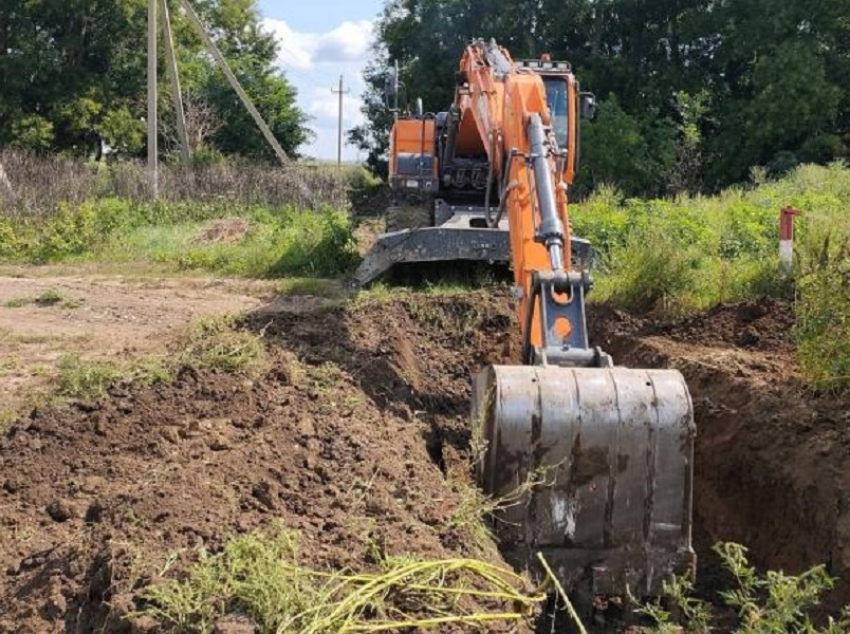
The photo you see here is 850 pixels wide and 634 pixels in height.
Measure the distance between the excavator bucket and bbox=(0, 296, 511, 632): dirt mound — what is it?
407 millimetres

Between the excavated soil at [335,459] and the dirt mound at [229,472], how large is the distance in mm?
13

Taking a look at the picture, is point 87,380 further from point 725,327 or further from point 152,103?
point 152,103

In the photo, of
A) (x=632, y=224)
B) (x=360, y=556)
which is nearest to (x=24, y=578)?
(x=360, y=556)

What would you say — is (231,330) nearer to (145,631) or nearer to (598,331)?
(598,331)

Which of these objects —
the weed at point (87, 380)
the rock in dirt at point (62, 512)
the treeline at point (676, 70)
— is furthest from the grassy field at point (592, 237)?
the treeline at point (676, 70)

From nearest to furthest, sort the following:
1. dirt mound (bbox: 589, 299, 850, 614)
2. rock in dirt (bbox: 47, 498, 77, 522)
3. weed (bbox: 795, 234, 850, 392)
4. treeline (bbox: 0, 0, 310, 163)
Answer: rock in dirt (bbox: 47, 498, 77, 522)
dirt mound (bbox: 589, 299, 850, 614)
weed (bbox: 795, 234, 850, 392)
treeline (bbox: 0, 0, 310, 163)

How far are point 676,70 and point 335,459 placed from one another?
30.3 metres

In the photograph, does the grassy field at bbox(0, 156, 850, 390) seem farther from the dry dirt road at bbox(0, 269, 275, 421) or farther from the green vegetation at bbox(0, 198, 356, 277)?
the dry dirt road at bbox(0, 269, 275, 421)

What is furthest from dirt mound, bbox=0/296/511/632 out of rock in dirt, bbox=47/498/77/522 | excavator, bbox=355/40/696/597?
excavator, bbox=355/40/696/597

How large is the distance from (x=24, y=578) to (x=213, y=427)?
5.76ft

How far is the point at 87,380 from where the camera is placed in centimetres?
693

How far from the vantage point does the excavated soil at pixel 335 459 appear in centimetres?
394

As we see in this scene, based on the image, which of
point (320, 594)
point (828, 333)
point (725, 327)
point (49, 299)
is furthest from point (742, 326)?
point (49, 299)

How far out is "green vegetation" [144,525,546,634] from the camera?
3.25 meters
